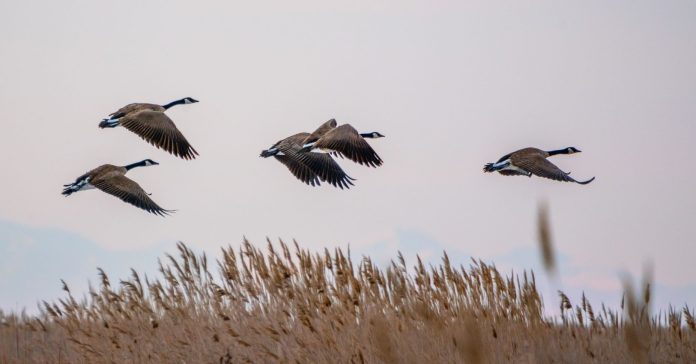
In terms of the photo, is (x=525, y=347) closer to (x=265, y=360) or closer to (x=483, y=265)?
(x=483, y=265)

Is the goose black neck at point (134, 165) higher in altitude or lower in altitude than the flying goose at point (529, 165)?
higher

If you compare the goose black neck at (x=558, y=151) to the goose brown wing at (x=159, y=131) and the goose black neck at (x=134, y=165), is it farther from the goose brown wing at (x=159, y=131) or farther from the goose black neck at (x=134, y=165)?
the goose black neck at (x=134, y=165)

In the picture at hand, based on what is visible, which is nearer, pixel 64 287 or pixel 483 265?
pixel 483 265

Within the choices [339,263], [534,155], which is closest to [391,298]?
[339,263]

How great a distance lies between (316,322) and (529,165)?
4.90 meters

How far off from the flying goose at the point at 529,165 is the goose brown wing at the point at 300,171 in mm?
2640

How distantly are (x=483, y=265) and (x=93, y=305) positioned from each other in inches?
144

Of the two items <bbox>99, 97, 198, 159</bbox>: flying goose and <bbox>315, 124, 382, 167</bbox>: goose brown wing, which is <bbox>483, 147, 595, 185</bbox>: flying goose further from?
<bbox>99, 97, 198, 159</bbox>: flying goose

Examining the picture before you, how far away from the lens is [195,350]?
21.8ft

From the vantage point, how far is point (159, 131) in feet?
37.1

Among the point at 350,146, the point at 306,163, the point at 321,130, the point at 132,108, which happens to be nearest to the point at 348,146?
the point at 350,146

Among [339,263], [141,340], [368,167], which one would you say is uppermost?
[368,167]

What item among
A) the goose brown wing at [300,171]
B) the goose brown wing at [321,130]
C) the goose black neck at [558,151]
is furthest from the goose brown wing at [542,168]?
the goose brown wing at [300,171]

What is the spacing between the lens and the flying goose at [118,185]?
11219 mm
